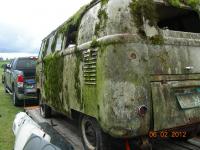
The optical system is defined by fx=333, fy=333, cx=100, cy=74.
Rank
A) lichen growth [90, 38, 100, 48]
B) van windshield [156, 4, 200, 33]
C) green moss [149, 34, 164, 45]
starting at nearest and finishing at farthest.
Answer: green moss [149, 34, 164, 45] → lichen growth [90, 38, 100, 48] → van windshield [156, 4, 200, 33]

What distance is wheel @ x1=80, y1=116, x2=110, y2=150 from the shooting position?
4.82m

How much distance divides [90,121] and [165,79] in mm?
1391

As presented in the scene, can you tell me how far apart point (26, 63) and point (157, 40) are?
9.46m

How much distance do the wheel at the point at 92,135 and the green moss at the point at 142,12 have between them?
1543mm

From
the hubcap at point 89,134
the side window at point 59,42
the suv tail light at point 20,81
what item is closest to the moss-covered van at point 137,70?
the hubcap at point 89,134

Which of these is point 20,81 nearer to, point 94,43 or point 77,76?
point 77,76

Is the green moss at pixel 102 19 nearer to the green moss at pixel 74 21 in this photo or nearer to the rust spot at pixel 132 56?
the rust spot at pixel 132 56

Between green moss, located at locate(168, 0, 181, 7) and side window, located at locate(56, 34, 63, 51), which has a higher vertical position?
green moss, located at locate(168, 0, 181, 7)

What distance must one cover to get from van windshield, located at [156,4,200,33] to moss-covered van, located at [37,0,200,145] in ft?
0.57

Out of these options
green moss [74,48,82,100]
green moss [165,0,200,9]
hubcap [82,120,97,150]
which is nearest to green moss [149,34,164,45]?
green moss [165,0,200,9]

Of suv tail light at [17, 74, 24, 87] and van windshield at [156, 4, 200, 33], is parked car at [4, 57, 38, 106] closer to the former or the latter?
suv tail light at [17, 74, 24, 87]

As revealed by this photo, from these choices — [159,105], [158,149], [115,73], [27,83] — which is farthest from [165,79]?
[27,83]

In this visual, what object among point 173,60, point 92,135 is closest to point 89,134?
point 92,135

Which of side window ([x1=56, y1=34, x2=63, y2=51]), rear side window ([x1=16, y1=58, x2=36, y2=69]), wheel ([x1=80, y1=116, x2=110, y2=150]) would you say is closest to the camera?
wheel ([x1=80, y1=116, x2=110, y2=150])
